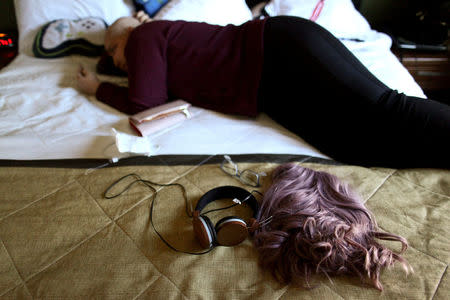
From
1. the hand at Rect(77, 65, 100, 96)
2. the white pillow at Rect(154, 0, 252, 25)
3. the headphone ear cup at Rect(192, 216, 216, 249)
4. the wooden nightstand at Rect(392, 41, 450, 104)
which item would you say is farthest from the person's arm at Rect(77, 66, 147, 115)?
the wooden nightstand at Rect(392, 41, 450, 104)

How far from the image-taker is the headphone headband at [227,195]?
0.69 metres

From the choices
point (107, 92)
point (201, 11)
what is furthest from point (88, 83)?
point (201, 11)

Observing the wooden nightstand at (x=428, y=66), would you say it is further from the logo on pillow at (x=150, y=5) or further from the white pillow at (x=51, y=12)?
the white pillow at (x=51, y=12)

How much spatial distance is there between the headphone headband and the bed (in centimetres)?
5

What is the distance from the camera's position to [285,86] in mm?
969

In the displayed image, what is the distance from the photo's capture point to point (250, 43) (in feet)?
3.27

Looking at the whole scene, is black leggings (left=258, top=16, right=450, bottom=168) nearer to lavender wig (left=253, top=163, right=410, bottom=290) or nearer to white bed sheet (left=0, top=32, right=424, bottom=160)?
white bed sheet (left=0, top=32, right=424, bottom=160)

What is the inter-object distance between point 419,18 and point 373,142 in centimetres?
126

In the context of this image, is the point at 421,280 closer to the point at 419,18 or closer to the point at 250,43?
the point at 250,43

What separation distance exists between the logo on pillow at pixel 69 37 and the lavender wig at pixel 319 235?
3.93 feet

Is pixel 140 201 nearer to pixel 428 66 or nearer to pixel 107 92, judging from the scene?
pixel 107 92

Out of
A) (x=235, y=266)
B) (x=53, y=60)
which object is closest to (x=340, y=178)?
(x=235, y=266)

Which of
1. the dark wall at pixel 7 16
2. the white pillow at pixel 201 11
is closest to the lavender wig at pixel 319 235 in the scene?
the white pillow at pixel 201 11

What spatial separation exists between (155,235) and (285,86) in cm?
64
